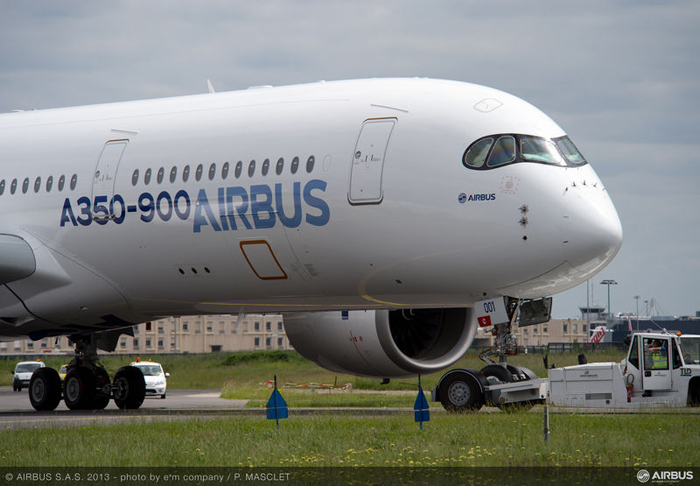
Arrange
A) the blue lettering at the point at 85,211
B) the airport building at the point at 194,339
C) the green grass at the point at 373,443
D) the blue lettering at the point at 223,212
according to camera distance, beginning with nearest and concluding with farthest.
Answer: the green grass at the point at 373,443
the blue lettering at the point at 223,212
the blue lettering at the point at 85,211
the airport building at the point at 194,339

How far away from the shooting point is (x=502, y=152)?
14.6 meters

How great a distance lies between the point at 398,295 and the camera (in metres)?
15.5

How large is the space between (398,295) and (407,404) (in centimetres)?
928

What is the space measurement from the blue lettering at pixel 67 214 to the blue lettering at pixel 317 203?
4.69 meters

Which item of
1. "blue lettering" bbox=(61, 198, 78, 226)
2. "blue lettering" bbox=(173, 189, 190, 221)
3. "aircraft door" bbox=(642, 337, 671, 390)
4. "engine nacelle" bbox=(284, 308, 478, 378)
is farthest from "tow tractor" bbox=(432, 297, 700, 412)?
"blue lettering" bbox=(61, 198, 78, 226)

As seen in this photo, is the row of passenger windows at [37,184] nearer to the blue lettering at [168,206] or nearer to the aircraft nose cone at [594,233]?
the blue lettering at [168,206]

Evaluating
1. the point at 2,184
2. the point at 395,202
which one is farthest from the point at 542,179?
the point at 2,184

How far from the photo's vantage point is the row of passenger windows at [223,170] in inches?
611

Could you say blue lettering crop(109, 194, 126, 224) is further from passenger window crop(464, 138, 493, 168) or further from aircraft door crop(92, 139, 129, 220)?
passenger window crop(464, 138, 493, 168)

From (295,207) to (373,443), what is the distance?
4.93 metres

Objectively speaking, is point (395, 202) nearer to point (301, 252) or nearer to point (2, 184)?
point (301, 252)

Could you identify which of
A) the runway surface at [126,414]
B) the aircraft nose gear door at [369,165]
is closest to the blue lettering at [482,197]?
the aircraft nose gear door at [369,165]

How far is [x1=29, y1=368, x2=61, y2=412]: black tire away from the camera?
70.8ft
